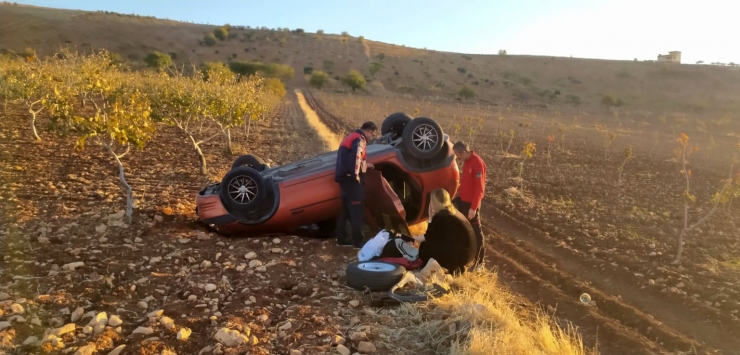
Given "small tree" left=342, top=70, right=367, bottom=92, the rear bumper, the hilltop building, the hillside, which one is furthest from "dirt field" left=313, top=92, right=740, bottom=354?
the hilltop building

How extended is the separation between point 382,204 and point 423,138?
43.9 inches

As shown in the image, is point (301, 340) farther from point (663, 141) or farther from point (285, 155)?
point (663, 141)

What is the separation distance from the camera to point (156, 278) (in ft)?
17.9

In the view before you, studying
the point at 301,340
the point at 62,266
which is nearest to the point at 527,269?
the point at 301,340

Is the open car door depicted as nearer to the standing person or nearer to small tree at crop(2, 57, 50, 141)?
the standing person

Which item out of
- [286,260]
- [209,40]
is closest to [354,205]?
[286,260]

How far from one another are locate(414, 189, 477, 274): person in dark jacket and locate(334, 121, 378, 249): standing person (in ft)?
3.84

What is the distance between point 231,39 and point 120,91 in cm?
8290

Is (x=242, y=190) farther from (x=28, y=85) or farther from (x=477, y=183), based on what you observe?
(x=28, y=85)

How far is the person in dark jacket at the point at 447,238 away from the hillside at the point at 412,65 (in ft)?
192

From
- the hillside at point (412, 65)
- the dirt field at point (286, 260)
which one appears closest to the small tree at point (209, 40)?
the hillside at point (412, 65)

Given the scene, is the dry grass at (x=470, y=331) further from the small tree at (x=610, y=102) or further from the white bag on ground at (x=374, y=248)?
the small tree at (x=610, y=102)

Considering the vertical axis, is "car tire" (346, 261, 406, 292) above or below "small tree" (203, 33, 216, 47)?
below

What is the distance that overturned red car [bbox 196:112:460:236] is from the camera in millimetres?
6742
